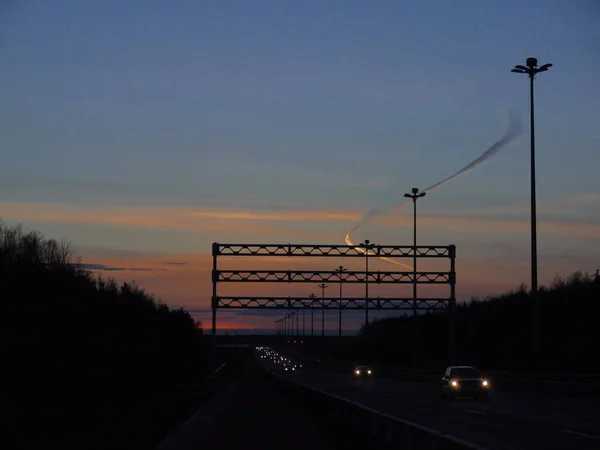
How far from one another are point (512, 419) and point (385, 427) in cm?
1173

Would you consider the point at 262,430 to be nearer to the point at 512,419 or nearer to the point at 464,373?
the point at 512,419

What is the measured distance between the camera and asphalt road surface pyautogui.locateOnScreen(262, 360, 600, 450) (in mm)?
22672

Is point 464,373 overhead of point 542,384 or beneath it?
overhead

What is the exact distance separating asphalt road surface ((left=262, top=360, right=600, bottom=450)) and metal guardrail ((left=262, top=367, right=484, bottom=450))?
248 centimetres

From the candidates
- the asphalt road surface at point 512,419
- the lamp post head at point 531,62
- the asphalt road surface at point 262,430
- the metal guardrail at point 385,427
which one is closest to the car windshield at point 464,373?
the asphalt road surface at point 512,419

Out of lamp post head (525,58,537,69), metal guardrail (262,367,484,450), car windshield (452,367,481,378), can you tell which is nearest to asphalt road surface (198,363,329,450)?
metal guardrail (262,367,484,450)

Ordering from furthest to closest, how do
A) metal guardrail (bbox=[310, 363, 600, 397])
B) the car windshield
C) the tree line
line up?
1. the car windshield
2. metal guardrail (bbox=[310, 363, 600, 397])
3. the tree line

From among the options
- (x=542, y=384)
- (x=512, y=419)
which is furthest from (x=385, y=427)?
(x=542, y=384)

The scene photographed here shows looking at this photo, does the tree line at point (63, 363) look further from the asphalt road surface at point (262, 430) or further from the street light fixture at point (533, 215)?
the street light fixture at point (533, 215)

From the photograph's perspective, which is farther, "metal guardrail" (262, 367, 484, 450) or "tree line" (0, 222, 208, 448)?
"tree line" (0, 222, 208, 448)

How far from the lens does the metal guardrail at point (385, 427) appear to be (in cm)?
1501

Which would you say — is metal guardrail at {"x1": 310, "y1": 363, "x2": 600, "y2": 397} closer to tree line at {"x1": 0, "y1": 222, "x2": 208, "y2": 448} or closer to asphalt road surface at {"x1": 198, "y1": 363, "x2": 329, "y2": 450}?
asphalt road surface at {"x1": 198, "y1": 363, "x2": 329, "y2": 450}

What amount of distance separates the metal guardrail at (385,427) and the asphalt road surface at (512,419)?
2482 millimetres

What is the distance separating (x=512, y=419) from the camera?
3047 centimetres
